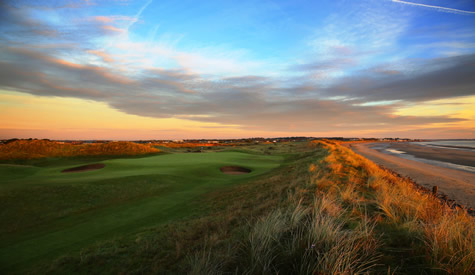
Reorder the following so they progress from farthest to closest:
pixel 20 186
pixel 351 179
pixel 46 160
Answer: pixel 46 160 < pixel 20 186 < pixel 351 179

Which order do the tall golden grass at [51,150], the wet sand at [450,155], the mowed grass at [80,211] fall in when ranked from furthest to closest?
the wet sand at [450,155], the tall golden grass at [51,150], the mowed grass at [80,211]

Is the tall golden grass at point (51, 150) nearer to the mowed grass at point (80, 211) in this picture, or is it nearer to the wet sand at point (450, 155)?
the mowed grass at point (80, 211)

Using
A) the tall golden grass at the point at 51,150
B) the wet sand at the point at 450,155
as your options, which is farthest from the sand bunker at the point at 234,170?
the wet sand at the point at 450,155

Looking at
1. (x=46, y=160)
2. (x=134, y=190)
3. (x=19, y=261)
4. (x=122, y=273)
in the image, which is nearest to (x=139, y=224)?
(x=19, y=261)

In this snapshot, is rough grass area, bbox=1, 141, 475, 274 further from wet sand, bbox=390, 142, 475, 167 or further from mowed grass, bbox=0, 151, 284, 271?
wet sand, bbox=390, 142, 475, 167

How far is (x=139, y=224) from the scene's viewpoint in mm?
8945

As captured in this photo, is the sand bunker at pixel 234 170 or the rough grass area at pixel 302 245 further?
the sand bunker at pixel 234 170

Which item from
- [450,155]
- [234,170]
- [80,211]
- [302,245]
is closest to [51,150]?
[234,170]

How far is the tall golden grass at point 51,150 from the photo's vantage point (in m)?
29.9

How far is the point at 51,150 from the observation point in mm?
32344

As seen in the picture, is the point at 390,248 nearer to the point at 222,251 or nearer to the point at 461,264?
the point at 461,264

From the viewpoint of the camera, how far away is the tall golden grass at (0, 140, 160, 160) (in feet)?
98.1

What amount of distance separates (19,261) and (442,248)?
10288mm

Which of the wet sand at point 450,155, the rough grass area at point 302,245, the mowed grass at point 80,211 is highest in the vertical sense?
the rough grass area at point 302,245
